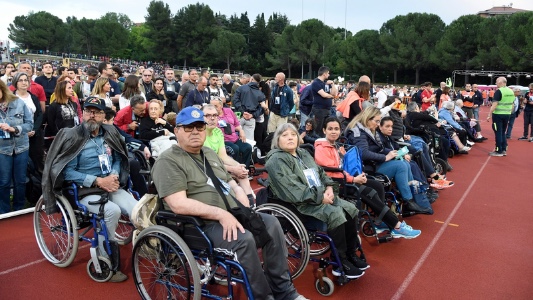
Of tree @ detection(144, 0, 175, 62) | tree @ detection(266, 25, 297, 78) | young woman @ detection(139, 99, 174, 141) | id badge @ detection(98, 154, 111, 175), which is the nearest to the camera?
id badge @ detection(98, 154, 111, 175)

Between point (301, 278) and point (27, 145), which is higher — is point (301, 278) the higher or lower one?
the lower one

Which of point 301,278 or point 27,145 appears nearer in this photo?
point 301,278

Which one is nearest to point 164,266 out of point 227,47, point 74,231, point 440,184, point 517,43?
point 74,231

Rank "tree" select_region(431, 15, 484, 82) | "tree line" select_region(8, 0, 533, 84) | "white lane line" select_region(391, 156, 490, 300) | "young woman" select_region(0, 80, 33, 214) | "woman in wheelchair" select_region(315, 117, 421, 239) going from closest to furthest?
"white lane line" select_region(391, 156, 490, 300), "woman in wheelchair" select_region(315, 117, 421, 239), "young woman" select_region(0, 80, 33, 214), "tree line" select_region(8, 0, 533, 84), "tree" select_region(431, 15, 484, 82)

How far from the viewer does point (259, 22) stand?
79.8 m

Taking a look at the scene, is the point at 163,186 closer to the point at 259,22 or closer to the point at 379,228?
the point at 379,228

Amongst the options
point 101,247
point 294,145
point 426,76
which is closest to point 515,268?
point 294,145

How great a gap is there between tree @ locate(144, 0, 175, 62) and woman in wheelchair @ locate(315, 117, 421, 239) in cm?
7539

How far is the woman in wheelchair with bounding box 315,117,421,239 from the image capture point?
4043 millimetres

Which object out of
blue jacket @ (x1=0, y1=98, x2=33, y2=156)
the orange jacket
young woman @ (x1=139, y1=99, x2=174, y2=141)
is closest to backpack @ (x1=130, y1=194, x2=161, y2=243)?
the orange jacket

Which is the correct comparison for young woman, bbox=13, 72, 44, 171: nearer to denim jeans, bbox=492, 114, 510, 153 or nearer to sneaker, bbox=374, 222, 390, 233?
sneaker, bbox=374, 222, 390, 233

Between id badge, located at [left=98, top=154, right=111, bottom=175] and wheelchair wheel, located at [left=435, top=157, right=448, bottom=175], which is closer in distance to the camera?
id badge, located at [left=98, top=154, right=111, bottom=175]

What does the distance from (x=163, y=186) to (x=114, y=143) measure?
123cm

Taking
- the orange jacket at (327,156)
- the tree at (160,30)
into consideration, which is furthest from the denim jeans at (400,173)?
the tree at (160,30)
